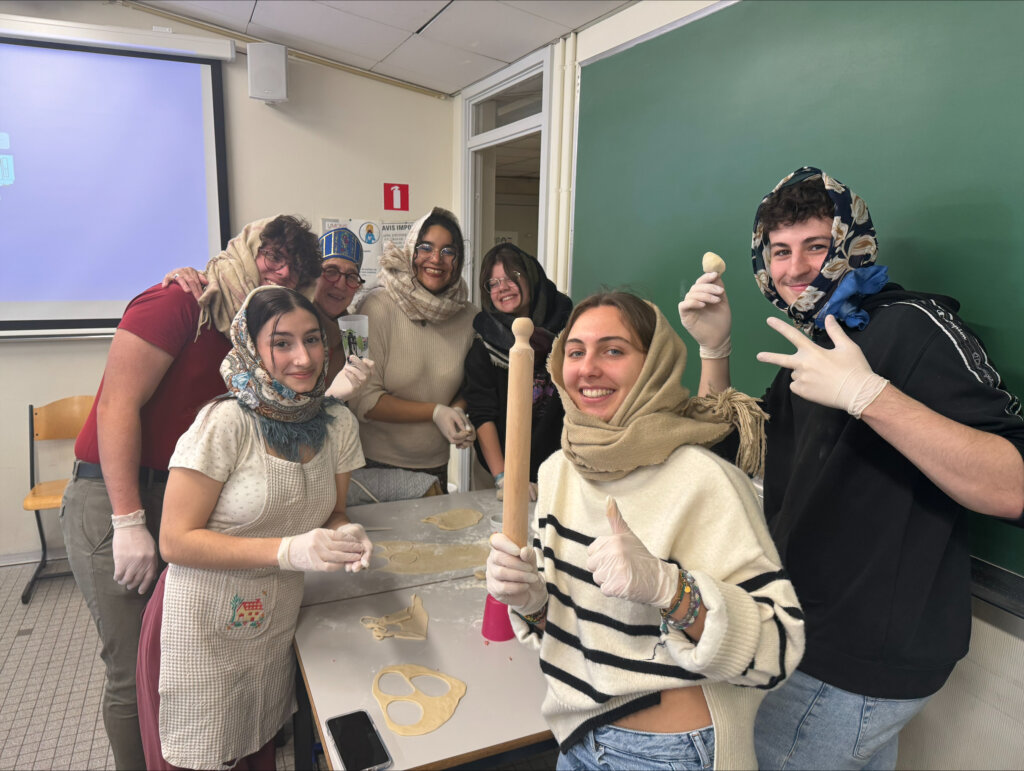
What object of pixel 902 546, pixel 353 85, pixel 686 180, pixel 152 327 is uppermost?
pixel 353 85

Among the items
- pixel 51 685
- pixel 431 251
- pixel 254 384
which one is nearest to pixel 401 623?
pixel 254 384

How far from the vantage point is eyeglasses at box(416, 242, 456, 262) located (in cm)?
216

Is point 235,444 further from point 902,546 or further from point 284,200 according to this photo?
point 284,200

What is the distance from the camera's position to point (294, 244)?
180cm

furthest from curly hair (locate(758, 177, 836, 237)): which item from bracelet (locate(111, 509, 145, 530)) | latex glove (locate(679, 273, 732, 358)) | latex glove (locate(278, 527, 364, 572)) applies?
bracelet (locate(111, 509, 145, 530))

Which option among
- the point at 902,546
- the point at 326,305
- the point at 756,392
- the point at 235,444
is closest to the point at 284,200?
the point at 326,305

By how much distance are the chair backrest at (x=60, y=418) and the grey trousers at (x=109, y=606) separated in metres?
2.06

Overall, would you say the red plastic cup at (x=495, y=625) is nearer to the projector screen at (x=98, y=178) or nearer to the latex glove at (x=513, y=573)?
the latex glove at (x=513, y=573)

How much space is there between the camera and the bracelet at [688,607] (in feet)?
2.65

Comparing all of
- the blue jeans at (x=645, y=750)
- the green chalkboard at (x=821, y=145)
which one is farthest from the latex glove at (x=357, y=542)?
the green chalkboard at (x=821, y=145)

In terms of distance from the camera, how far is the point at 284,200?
3904 millimetres

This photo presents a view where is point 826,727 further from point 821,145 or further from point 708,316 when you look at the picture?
point 821,145

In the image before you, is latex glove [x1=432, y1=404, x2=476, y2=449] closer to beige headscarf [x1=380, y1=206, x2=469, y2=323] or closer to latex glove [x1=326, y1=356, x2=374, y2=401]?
beige headscarf [x1=380, y1=206, x2=469, y2=323]

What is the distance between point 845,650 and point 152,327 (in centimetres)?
178
